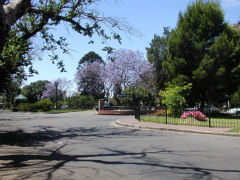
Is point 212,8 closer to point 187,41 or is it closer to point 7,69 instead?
point 187,41

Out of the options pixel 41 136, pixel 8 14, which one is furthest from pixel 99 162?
pixel 41 136

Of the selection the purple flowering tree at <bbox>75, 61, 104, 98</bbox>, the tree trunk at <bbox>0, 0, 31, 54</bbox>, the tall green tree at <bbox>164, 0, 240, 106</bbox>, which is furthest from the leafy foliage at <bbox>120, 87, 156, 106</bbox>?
the tree trunk at <bbox>0, 0, 31, 54</bbox>

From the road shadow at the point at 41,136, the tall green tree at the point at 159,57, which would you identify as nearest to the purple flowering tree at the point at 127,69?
the tall green tree at the point at 159,57

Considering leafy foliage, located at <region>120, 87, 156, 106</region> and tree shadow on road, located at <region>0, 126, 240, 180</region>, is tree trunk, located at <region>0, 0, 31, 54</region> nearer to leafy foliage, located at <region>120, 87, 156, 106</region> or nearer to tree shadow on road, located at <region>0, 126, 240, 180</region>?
tree shadow on road, located at <region>0, 126, 240, 180</region>

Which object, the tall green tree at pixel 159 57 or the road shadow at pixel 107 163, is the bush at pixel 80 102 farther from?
the road shadow at pixel 107 163

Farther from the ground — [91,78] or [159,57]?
[159,57]

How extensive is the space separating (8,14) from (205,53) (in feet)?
77.2

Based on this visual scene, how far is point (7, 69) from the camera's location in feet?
39.9

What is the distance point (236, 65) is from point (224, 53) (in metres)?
2.44

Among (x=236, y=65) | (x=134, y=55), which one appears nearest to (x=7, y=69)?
(x=236, y=65)

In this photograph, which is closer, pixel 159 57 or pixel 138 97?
pixel 138 97

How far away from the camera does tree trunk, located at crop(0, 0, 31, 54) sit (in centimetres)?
566

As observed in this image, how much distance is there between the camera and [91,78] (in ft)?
188

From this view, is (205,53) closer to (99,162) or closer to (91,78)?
(99,162)
